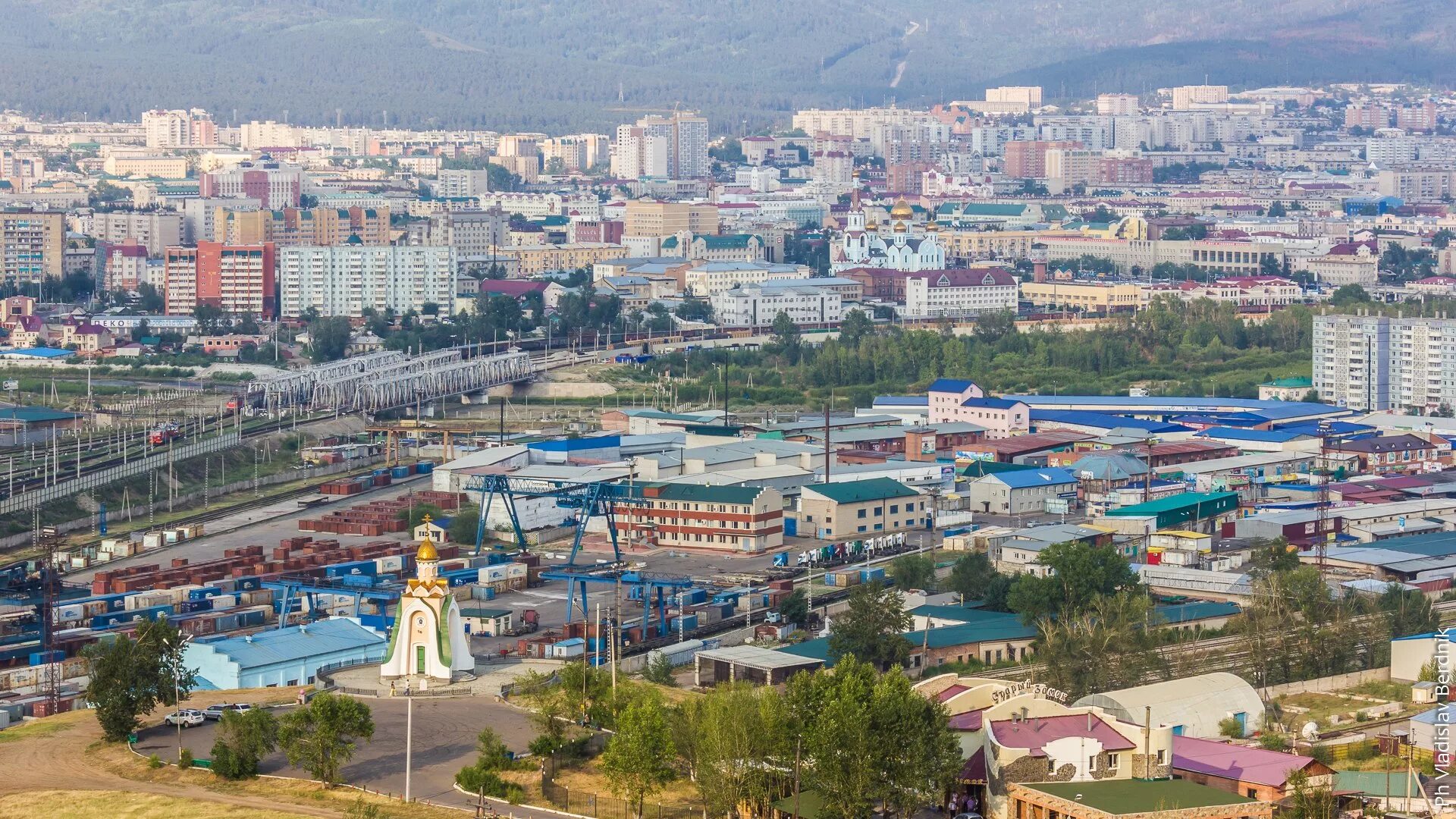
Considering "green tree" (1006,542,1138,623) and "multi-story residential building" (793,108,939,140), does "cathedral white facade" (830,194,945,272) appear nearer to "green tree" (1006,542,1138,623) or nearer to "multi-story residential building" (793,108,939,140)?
"green tree" (1006,542,1138,623)

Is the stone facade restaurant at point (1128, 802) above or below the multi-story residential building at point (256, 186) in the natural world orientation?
below

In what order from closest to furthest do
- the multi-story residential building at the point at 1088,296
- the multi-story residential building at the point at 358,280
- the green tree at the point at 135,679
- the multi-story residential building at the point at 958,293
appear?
the green tree at the point at 135,679 < the multi-story residential building at the point at 358,280 < the multi-story residential building at the point at 1088,296 < the multi-story residential building at the point at 958,293

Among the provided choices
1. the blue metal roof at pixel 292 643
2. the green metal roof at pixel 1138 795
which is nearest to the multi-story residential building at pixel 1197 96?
the blue metal roof at pixel 292 643

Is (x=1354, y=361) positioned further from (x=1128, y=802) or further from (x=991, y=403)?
(x=1128, y=802)

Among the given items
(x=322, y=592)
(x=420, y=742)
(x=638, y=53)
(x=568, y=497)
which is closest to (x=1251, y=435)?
(x=568, y=497)

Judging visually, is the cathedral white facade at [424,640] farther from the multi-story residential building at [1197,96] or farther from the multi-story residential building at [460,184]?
the multi-story residential building at [1197,96]

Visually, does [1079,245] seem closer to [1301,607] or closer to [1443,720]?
[1301,607]
